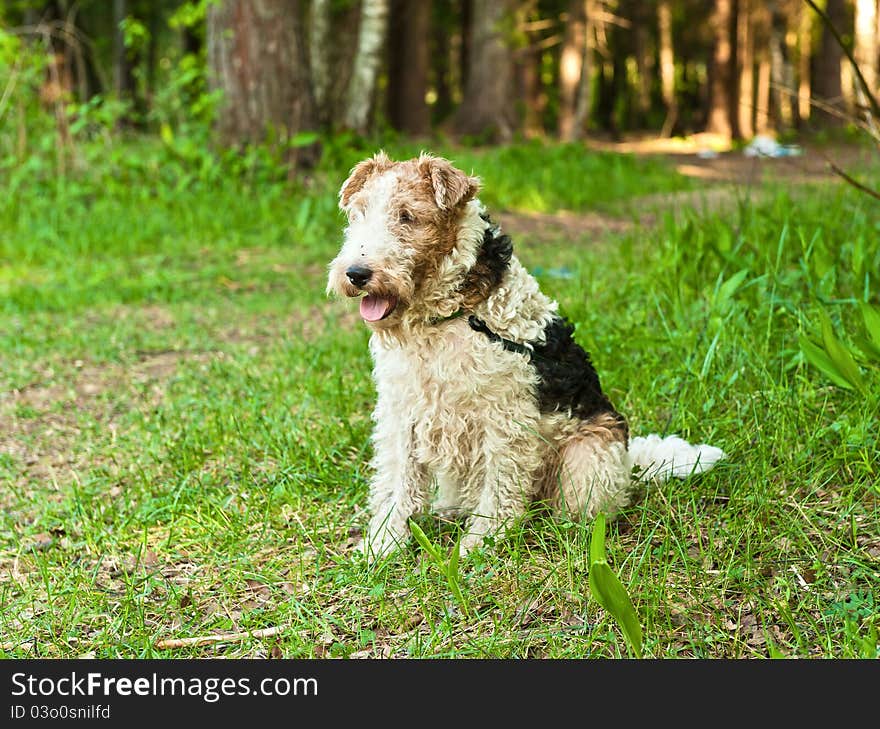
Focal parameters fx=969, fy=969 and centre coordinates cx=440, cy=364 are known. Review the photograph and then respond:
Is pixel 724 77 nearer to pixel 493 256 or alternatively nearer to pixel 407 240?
pixel 493 256

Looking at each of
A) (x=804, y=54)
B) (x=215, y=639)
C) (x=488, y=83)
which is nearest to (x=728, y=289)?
(x=215, y=639)

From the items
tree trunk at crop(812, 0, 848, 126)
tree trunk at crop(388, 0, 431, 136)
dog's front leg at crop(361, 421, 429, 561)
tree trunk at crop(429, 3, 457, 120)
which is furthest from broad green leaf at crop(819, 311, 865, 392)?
tree trunk at crop(429, 3, 457, 120)

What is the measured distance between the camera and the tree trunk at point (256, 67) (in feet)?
32.4

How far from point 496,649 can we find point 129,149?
30.7 ft

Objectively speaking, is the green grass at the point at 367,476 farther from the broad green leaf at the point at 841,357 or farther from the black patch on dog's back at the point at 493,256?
the black patch on dog's back at the point at 493,256

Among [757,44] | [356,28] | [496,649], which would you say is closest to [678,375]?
[496,649]

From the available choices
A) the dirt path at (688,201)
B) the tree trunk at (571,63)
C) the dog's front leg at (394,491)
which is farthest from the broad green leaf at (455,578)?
the tree trunk at (571,63)

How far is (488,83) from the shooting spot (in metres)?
15.4

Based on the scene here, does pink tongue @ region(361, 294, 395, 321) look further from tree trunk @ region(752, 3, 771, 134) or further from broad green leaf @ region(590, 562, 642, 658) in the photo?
tree trunk @ region(752, 3, 771, 134)

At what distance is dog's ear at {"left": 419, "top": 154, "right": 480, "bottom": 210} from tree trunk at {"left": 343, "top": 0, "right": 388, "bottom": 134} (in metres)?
8.88

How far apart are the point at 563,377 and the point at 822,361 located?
1039 mm

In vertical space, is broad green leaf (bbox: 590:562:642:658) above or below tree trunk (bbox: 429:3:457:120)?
below

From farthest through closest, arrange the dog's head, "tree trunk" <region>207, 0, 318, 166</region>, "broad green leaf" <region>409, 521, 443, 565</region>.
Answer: "tree trunk" <region>207, 0, 318, 166</region>, the dog's head, "broad green leaf" <region>409, 521, 443, 565</region>

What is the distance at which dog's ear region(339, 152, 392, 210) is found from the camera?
11.2 feet
